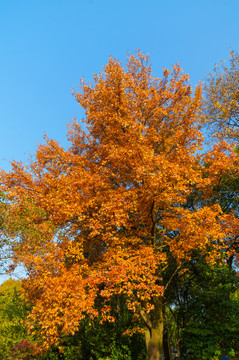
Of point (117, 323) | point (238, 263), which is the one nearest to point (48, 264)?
point (117, 323)

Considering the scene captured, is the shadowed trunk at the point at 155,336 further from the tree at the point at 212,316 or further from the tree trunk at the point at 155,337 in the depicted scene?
the tree at the point at 212,316

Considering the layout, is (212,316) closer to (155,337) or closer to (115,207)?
(155,337)

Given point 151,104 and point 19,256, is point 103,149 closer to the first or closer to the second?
point 151,104

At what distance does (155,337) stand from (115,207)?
7153 millimetres

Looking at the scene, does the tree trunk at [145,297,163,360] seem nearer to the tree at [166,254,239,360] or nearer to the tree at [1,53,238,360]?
the tree at [1,53,238,360]

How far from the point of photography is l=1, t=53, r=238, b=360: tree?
1109 cm

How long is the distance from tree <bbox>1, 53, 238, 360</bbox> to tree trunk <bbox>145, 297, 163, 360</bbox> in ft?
0.16

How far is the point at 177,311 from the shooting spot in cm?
1967

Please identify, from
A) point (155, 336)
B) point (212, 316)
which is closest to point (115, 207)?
point (155, 336)

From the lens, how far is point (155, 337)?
1298cm

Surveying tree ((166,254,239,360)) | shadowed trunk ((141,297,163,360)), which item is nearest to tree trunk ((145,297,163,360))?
shadowed trunk ((141,297,163,360))

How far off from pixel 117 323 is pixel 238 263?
8.84 m

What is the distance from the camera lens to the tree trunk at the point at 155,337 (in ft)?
41.6

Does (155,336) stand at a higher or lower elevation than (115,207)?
lower
